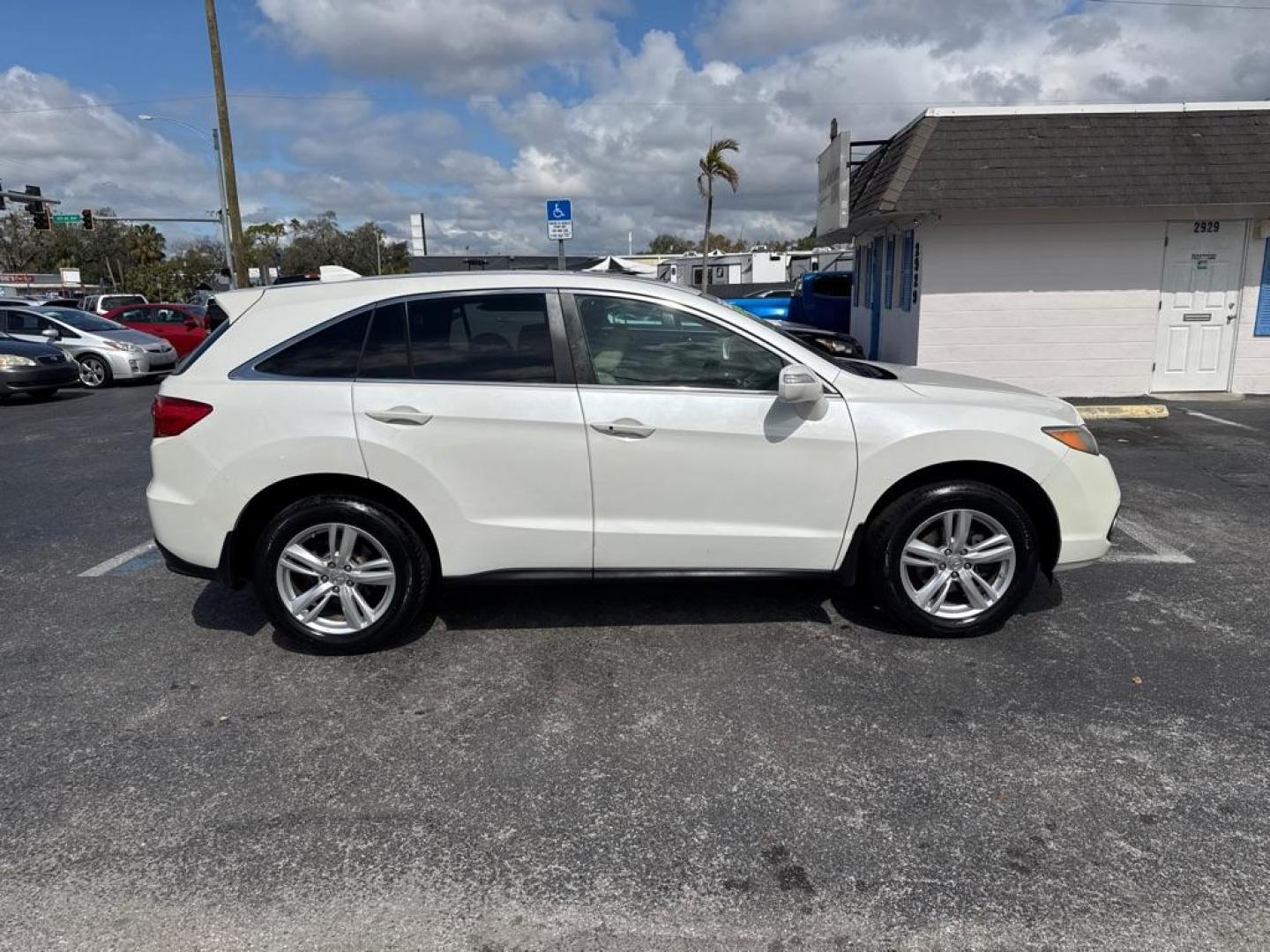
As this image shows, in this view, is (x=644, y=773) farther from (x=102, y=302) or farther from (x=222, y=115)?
(x=102, y=302)

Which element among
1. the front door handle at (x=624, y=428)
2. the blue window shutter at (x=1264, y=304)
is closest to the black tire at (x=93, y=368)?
the front door handle at (x=624, y=428)

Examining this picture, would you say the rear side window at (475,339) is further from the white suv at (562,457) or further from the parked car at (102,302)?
the parked car at (102,302)

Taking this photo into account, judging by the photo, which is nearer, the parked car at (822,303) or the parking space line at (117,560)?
the parking space line at (117,560)

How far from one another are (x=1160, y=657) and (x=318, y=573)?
3.86 m

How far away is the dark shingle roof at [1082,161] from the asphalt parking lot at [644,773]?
762cm

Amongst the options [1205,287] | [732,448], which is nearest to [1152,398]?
[1205,287]

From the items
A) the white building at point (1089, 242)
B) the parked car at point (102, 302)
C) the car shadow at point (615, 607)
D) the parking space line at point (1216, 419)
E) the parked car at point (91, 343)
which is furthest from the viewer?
the parked car at point (102, 302)

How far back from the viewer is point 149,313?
21.9 m

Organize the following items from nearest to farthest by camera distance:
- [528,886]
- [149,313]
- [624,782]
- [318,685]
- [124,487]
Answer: [528,886] → [624,782] → [318,685] → [124,487] → [149,313]

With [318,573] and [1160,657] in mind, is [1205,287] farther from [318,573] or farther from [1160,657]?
[318,573]

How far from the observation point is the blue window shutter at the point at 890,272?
1389 cm

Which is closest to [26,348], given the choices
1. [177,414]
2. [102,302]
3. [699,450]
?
[177,414]

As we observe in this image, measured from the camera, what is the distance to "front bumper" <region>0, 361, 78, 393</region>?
1391 cm

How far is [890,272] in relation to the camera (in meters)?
14.1
